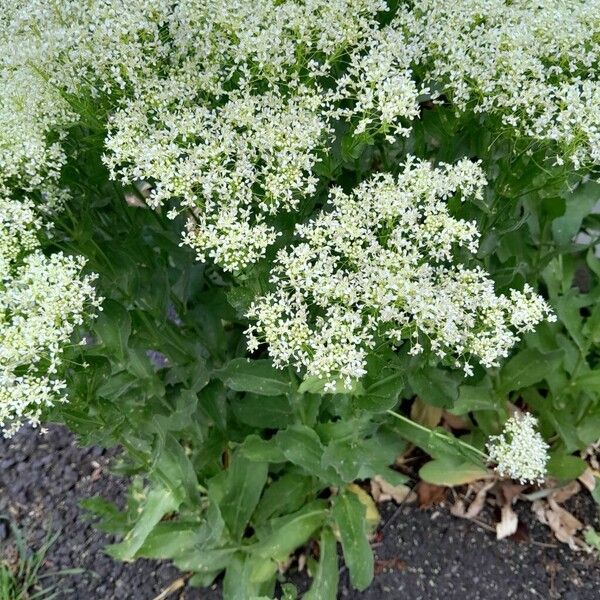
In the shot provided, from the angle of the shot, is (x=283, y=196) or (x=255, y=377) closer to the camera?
(x=283, y=196)

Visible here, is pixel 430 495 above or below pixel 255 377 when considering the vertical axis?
below

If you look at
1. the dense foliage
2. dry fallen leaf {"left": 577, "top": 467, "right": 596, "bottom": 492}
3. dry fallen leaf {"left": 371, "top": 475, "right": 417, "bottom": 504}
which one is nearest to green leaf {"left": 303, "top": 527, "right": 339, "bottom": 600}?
the dense foliage

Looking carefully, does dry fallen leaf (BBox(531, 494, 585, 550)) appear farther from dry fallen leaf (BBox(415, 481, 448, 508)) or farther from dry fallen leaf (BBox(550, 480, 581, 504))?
dry fallen leaf (BBox(415, 481, 448, 508))

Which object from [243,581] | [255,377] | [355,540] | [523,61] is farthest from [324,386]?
[243,581]

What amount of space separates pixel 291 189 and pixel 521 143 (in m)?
0.46

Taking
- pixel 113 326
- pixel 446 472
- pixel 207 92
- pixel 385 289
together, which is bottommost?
pixel 446 472

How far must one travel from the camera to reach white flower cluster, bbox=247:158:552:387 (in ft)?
4.11

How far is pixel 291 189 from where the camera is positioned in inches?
57.1

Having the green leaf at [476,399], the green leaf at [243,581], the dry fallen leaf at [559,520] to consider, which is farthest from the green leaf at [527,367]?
the green leaf at [243,581]

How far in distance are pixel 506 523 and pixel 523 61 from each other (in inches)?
56.4

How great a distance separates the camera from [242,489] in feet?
6.74

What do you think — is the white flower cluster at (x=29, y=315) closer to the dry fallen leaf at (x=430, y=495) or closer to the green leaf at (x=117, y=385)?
the green leaf at (x=117, y=385)

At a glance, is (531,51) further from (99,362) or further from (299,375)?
(99,362)

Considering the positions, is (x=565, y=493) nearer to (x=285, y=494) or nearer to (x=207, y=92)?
(x=285, y=494)
